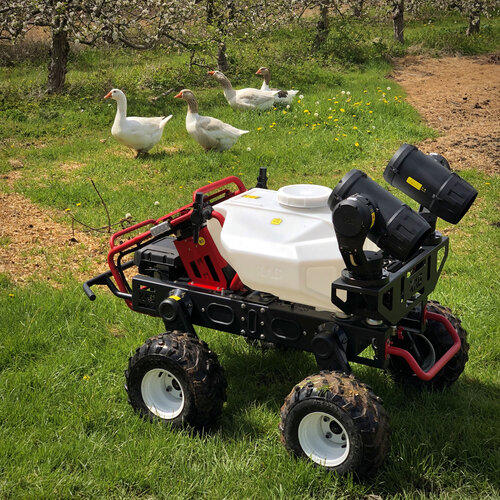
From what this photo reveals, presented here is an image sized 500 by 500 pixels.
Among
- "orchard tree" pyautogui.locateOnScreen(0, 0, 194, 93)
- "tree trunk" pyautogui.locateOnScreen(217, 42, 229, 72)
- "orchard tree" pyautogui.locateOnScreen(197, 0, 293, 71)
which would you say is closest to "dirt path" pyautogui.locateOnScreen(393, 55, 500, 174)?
"orchard tree" pyautogui.locateOnScreen(197, 0, 293, 71)

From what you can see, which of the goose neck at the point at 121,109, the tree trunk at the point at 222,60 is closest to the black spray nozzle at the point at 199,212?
the goose neck at the point at 121,109

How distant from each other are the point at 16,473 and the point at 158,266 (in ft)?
5.05

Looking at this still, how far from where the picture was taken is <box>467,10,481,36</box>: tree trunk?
1933cm

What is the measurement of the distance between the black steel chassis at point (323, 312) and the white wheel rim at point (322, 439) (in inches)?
11.7

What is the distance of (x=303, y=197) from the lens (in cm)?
408

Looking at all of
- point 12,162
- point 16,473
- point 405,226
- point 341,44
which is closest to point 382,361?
point 405,226

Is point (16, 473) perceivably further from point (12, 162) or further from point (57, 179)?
point (12, 162)

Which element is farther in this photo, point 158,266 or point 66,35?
point 66,35

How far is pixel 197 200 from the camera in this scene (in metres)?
4.06

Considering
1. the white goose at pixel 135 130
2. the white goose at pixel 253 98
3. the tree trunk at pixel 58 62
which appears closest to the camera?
the white goose at pixel 135 130

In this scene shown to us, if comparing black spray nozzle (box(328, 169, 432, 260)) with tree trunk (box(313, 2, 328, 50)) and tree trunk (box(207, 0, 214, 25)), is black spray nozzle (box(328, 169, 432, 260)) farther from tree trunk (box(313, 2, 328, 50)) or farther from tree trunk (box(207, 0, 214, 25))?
tree trunk (box(313, 2, 328, 50))

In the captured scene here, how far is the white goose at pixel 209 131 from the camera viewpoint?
31.8ft

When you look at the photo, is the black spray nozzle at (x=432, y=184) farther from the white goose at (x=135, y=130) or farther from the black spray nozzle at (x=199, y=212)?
the white goose at (x=135, y=130)

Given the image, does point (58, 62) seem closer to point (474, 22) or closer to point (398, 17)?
point (398, 17)
